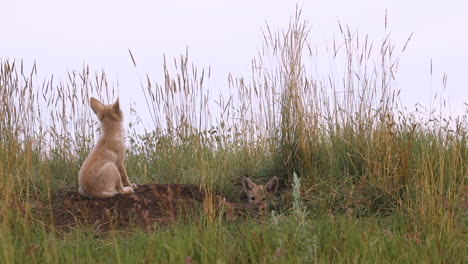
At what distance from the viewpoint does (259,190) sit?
20.5 feet

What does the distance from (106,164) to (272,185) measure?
189 cm

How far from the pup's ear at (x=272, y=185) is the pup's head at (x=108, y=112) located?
183 centimetres

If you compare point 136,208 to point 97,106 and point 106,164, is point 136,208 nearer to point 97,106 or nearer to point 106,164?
point 106,164

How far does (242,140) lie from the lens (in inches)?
321

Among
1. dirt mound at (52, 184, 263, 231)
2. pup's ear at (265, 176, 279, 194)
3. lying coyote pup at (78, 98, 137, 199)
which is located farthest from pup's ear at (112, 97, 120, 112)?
pup's ear at (265, 176, 279, 194)

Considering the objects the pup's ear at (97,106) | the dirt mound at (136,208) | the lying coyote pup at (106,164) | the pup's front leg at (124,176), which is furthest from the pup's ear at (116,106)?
the dirt mound at (136,208)

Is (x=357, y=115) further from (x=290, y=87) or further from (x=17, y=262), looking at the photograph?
(x=17, y=262)

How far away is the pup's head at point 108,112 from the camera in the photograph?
20.1 feet

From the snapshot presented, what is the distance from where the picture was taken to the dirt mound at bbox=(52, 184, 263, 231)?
5.30 metres

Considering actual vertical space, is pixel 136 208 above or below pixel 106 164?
below

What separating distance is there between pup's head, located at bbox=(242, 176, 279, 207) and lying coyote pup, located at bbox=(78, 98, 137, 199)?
1281 millimetres

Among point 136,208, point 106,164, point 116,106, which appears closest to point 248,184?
point 136,208

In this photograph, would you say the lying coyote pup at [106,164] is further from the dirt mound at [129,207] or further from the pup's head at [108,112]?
the dirt mound at [129,207]

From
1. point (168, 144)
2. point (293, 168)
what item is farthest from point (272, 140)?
point (168, 144)
